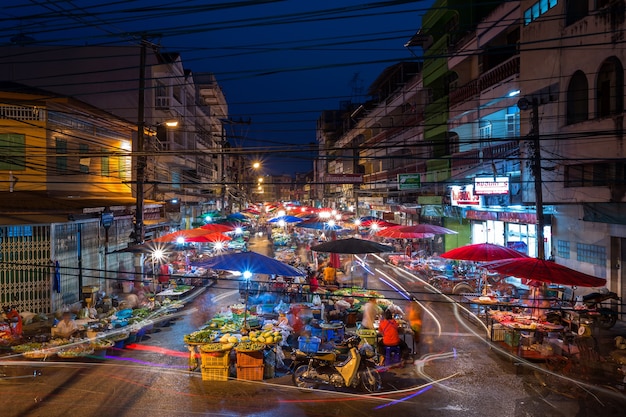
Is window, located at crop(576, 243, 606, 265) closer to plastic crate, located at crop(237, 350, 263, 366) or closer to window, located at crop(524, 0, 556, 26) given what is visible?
window, located at crop(524, 0, 556, 26)

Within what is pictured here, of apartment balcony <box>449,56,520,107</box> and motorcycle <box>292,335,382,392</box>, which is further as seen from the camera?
apartment balcony <box>449,56,520,107</box>

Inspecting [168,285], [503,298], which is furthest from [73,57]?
[503,298]

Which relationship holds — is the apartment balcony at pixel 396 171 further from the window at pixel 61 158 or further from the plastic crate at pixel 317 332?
the plastic crate at pixel 317 332

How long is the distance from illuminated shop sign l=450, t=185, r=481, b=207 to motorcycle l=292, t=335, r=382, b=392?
1718 centimetres

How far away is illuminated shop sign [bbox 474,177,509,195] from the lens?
22.1 meters

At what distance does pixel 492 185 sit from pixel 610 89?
6.85 m

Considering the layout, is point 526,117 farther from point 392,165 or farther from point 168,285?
point 392,165

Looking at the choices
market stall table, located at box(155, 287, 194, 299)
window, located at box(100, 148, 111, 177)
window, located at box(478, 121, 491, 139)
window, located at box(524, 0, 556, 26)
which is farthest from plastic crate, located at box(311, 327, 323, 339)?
window, located at box(478, 121, 491, 139)

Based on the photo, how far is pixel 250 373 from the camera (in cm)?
1116

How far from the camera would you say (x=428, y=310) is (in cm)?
1891

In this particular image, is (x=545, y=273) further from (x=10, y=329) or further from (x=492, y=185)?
(x=10, y=329)

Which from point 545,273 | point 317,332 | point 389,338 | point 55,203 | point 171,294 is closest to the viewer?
point 389,338

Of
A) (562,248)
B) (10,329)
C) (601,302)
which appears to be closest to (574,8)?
(562,248)

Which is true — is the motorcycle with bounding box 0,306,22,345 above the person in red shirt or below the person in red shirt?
below
